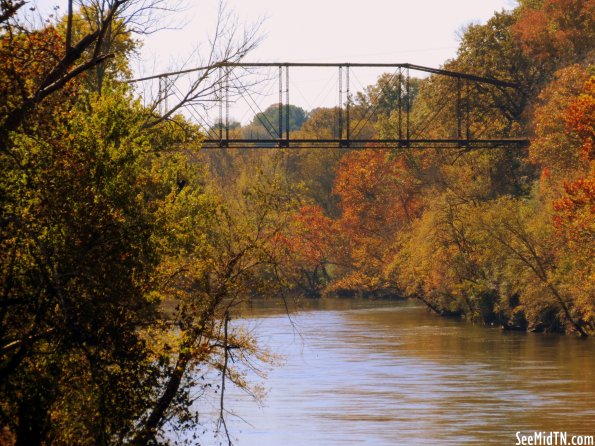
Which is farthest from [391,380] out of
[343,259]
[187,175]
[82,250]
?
[343,259]

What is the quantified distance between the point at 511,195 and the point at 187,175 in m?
35.9

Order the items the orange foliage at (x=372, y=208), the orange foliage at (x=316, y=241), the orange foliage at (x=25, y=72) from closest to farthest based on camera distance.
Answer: the orange foliage at (x=25, y=72) < the orange foliage at (x=372, y=208) < the orange foliage at (x=316, y=241)

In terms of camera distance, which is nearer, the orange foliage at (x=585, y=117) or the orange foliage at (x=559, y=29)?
the orange foliage at (x=585, y=117)

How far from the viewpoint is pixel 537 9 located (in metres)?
69.2

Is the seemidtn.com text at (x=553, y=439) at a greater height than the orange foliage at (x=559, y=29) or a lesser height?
lesser

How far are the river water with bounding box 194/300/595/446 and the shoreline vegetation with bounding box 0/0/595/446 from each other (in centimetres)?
189

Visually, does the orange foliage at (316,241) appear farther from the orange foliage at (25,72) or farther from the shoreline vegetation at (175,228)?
the orange foliage at (25,72)

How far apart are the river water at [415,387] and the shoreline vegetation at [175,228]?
1.89m

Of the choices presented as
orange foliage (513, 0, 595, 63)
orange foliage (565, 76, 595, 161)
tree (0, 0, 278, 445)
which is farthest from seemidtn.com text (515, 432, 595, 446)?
orange foliage (513, 0, 595, 63)

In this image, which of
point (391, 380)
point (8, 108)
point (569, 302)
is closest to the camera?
point (8, 108)

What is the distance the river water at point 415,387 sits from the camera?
33125mm

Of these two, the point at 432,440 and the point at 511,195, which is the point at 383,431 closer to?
the point at 432,440

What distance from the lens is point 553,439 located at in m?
31.2

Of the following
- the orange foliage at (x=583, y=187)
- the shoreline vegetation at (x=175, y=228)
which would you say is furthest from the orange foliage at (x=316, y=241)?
the orange foliage at (x=583, y=187)
